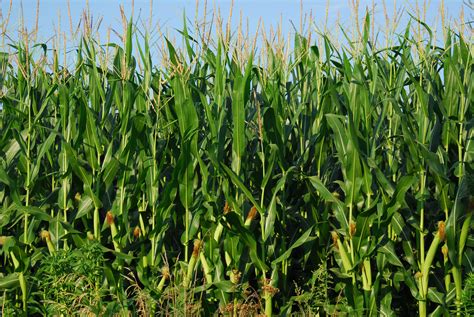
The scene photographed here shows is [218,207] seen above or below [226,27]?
below

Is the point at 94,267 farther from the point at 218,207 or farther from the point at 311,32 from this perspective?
the point at 311,32

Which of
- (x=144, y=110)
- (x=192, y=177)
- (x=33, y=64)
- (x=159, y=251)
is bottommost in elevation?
(x=159, y=251)

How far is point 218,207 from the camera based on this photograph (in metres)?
6.77

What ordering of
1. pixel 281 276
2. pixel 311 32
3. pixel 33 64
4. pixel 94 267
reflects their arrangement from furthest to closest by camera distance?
1. pixel 33 64
2. pixel 311 32
3. pixel 281 276
4. pixel 94 267

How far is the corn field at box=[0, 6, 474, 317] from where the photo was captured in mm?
6535

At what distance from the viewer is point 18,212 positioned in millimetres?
7305

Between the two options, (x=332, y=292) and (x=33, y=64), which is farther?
(x=33, y=64)

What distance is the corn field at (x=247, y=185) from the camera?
6535 millimetres

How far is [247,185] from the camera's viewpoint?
268 inches

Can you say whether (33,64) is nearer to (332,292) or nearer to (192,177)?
(192,177)

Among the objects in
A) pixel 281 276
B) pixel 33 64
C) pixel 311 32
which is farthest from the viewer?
pixel 33 64

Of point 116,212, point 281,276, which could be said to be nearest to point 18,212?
point 116,212

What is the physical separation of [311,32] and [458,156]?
1.78 m

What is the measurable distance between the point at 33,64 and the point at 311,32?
2.84 meters
